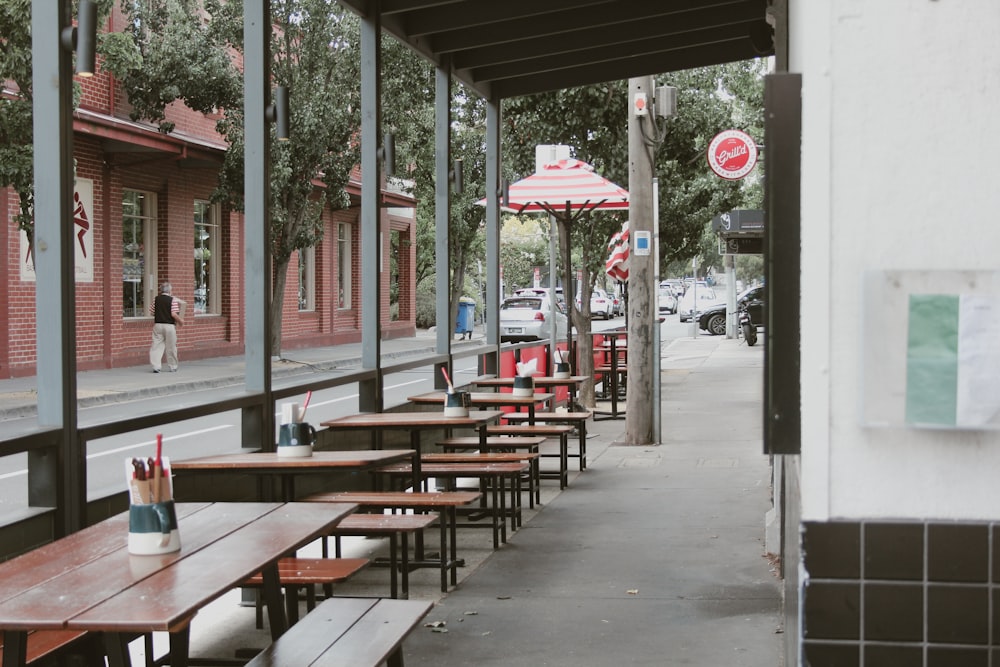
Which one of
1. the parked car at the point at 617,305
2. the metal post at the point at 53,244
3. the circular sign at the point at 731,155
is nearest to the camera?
the metal post at the point at 53,244

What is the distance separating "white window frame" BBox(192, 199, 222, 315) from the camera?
25.8m

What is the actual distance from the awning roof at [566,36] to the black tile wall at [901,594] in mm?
6555

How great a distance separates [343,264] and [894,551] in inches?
1229

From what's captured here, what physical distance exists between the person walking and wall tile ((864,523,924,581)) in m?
20.0

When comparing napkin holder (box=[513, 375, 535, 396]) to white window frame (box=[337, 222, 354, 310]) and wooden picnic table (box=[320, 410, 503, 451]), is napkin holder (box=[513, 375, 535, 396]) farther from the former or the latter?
white window frame (box=[337, 222, 354, 310])

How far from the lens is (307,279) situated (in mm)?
31281

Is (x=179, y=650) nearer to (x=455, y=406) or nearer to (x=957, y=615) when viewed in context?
(x=957, y=615)

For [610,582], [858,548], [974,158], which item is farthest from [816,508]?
[610,582]

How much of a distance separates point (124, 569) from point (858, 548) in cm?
204

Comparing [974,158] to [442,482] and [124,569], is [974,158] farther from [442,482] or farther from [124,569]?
[442,482]

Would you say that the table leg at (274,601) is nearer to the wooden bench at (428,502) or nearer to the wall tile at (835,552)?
the wooden bench at (428,502)

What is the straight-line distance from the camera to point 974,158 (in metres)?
3.00

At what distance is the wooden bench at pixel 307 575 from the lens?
516cm

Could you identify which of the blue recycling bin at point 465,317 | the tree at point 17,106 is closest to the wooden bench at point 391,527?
the tree at point 17,106
